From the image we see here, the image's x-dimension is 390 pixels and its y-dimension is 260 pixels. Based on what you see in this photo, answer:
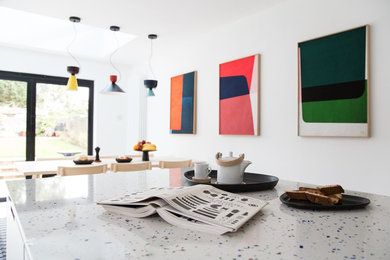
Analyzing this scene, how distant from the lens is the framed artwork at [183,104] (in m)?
4.11

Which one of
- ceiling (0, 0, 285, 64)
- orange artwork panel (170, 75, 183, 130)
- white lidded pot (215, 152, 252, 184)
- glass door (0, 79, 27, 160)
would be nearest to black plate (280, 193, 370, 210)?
white lidded pot (215, 152, 252, 184)

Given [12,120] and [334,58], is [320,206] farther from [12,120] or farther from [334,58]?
[12,120]

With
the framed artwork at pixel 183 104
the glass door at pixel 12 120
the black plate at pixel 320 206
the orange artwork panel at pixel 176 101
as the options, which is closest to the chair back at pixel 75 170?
the framed artwork at pixel 183 104

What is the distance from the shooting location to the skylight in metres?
4.24


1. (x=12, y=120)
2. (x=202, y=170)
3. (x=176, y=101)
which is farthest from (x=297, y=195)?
(x=12, y=120)

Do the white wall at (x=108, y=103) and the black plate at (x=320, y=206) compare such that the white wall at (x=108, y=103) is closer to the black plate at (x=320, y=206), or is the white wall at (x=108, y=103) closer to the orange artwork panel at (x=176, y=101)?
the orange artwork panel at (x=176, y=101)

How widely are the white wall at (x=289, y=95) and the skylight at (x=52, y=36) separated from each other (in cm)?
119

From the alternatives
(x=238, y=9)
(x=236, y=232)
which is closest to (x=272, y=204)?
(x=236, y=232)

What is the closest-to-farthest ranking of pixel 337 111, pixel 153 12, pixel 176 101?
pixel 337 111 < pixel 153 12 < pixel 176 101

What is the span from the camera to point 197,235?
0.62m

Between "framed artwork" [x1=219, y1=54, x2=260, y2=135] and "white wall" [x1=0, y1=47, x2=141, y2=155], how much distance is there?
2413 mm

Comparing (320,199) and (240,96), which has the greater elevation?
(240,96)

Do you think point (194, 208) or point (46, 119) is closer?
point (194, 208)

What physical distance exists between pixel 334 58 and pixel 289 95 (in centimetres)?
53
